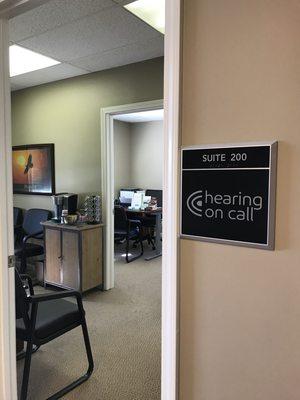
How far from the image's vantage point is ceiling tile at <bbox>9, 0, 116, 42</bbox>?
7.44 feet

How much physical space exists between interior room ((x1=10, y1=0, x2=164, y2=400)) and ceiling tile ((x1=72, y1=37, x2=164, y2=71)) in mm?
11

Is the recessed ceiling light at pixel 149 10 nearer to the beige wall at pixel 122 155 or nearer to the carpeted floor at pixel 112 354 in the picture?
the carpeted floor at pixel 112 354

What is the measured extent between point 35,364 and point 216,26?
8.14 ft

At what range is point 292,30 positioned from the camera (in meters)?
0.78

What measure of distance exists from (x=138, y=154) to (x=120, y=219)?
2433 millimetres

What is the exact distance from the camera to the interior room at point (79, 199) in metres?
2.22

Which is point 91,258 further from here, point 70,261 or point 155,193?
point 155,193

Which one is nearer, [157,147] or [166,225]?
[166,225]

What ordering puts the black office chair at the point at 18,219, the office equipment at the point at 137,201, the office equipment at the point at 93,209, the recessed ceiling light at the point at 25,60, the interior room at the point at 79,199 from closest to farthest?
1. the interior room at the point at 79,199
2. the recessed ceiling light at the point at 25,60
3. the office equipment at the point at 93,209
4. the black office chair at the point at 18,219
5. the office equipment at the point at 137,201

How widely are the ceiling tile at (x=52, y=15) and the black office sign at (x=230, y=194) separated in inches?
75.4

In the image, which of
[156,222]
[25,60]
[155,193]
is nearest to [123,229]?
[156,222]

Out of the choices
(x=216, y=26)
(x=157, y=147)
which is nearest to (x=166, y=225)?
(x=216, y=26)

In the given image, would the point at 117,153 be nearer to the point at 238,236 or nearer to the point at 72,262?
the point at 72,262

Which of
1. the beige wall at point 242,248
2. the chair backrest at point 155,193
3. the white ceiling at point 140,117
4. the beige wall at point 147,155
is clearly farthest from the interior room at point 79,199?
the white ceiling at point 140,117
